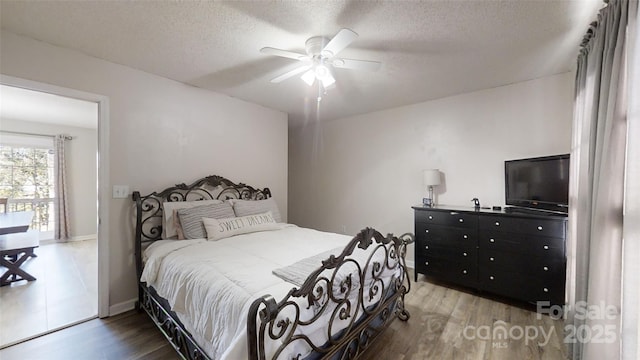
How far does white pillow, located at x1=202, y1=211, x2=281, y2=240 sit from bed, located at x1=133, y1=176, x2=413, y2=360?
0.01m

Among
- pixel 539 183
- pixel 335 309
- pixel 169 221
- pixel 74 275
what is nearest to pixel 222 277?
pixel 335 309

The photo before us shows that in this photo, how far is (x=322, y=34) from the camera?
6.42 ft

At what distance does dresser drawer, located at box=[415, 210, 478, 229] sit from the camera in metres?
2.84

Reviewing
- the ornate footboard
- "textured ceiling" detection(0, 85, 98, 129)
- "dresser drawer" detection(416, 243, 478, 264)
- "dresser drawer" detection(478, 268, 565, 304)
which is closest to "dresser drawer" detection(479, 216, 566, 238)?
"dresser drawer" detection(416, 243, 478, 264)

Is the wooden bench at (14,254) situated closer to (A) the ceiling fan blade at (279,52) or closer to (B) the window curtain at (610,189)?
(A) the ceiling fan blade at (279,52)

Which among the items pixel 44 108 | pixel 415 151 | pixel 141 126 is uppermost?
pixel 44 108

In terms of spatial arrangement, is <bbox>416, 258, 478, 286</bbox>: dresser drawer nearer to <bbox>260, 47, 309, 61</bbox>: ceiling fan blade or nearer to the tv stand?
the tv stand

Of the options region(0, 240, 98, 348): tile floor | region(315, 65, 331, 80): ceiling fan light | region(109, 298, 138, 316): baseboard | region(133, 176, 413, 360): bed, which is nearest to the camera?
region(133, 176, 413, 360): bed

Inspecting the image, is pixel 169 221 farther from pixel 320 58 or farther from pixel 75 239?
pixel 75 239

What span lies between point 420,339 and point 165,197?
287 cm

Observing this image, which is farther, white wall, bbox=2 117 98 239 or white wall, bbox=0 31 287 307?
white wall, bbox=2 117 98 239

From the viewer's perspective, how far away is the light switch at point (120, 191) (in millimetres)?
2511

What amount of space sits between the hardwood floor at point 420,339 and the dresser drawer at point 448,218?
0.85m

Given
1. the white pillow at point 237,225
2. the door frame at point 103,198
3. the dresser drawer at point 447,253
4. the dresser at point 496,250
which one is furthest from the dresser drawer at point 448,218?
the door frame at point 103,198
